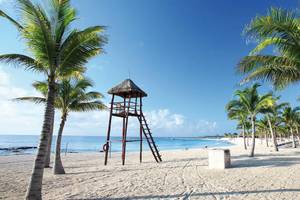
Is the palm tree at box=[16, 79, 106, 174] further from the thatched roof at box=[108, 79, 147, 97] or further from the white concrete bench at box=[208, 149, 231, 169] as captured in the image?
the white concrete bench at box=[208, 149, 231, 169]

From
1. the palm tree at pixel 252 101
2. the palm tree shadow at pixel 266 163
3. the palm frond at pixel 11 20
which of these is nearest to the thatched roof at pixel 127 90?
the palm tree shadow at pixel 266 163

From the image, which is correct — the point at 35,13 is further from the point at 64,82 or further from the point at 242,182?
the point at 242,182

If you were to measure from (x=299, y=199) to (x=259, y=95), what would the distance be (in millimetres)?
12934

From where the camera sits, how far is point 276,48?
6.95 metres

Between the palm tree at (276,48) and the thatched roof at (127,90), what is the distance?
781 cm

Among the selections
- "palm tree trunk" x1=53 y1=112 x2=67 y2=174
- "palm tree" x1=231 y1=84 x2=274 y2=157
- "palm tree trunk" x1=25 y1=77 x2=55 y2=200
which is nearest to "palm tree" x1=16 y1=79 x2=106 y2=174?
"palm tree trunk" x1=53 y1=112 x2=67 y2=174

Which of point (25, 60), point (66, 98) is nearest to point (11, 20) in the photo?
point (25, 60)

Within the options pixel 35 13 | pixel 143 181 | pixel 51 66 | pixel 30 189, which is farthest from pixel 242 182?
pixel 35 13

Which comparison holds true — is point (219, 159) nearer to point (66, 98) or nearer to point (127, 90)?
point (127, 90)

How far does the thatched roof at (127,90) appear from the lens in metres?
14.0

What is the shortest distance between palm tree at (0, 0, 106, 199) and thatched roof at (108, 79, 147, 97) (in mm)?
7561

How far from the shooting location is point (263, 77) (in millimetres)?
7738

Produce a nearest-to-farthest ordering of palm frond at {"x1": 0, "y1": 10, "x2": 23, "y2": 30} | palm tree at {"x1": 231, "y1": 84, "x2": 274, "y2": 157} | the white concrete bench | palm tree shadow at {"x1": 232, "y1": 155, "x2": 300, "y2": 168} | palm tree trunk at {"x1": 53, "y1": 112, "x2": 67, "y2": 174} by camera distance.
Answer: palm frond at {"x1": 0, "y1": 10, "x2": 23, "y2": 30}
palm tree trunk at {"x1": 53, "y1": 112, "x2": 67, "y2": 174}
the white concrete bench
palm tree shadow at {"x1": 232, "y1": 155, "x2": 300, "y2": 168}
palm tree at {"x1": 231, "y1": 84, "x2": 274, "y2": 157}

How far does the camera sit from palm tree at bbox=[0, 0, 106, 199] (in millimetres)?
5290
